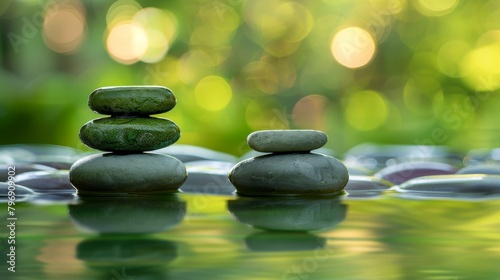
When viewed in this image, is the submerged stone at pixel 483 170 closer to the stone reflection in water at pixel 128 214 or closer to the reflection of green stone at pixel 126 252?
the stone reflection in water at pixel 128 214

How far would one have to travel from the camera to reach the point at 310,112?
7.36 meters

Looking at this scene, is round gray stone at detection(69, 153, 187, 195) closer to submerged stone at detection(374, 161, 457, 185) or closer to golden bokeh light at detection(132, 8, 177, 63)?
submerged stone at detection(374, 161, 457, 185)

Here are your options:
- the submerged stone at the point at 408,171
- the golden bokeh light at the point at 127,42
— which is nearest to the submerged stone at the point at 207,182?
the submerged stone at the point at 408,171

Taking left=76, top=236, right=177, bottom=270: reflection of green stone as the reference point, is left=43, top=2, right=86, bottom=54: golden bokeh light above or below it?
above

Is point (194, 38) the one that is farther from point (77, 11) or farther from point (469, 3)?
point (469, 3)

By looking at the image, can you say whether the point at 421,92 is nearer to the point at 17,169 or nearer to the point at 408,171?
the point at 408,171

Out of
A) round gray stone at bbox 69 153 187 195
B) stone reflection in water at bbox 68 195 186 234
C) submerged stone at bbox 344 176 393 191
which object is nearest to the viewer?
stone reflection in water at bbox 68 195 186 234

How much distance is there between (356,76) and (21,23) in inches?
124

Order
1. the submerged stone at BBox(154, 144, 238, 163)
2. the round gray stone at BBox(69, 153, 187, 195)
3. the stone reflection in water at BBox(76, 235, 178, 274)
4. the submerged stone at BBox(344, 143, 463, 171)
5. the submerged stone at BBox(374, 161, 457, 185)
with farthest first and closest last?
the submerged stone at BBox(344, 143, 463, 171)
the submerged stone at BBox(154, 144, 238, 163)
the submerged stone at BBox(374, 161, 457, 185)
the round gray stone at BBox(69, 153, 187, 195)
the stone reflection in water at BBox(76, 235, 178, 274)

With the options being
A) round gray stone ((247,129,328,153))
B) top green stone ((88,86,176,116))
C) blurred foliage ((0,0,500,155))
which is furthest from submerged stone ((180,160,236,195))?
blurred foliage ((0,0,500,155))

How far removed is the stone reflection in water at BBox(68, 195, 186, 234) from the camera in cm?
187

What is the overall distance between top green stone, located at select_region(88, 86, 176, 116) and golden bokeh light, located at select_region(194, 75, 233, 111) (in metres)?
4.31

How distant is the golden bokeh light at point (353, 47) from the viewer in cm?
705

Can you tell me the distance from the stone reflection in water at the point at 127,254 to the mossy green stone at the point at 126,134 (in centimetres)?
93
